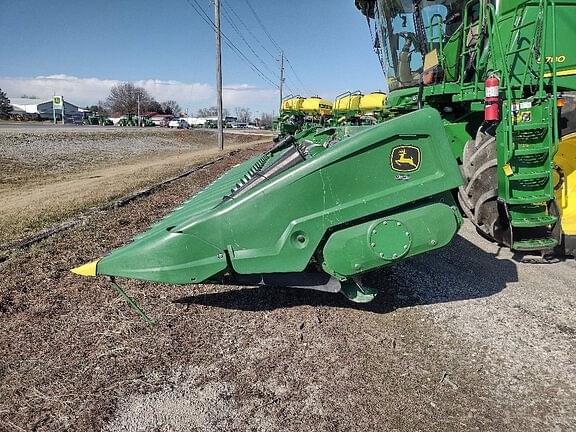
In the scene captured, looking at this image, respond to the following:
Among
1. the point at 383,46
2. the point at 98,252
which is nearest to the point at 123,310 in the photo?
the point at 98,252

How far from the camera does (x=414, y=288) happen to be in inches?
153

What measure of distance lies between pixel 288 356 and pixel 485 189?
2.20 m

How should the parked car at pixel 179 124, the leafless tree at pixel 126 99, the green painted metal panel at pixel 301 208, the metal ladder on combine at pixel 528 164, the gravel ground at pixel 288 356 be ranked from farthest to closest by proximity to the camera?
the leafless tree at pixel 126 99
the parked car at pixel 179 124
the metal ladder on combine at pixel 528 164
the green painted metal panel at pixel 301 208
the gravel ground at pixel 288 356

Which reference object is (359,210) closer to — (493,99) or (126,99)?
(493,99)

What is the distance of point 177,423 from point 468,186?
9.75 feet

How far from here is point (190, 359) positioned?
269cm

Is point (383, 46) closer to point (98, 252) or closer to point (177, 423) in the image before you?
point (98, 252)

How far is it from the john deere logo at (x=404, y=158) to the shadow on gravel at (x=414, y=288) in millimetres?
1176

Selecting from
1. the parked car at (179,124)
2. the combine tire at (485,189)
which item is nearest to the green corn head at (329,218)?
the combine tire at (485,189)

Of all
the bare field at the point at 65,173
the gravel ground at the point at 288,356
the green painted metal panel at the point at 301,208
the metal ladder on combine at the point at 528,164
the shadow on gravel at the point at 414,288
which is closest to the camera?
the gravel ground at the point at 288,356

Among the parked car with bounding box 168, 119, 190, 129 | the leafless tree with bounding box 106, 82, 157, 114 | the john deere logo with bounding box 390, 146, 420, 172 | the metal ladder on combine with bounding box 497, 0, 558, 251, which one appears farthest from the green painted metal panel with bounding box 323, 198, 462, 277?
the leafless tree with bounding box 106, 82, 157, 114

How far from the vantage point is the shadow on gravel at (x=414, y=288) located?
3469 mm

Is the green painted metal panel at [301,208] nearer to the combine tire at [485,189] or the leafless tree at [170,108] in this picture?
the combine tire at [485,189]

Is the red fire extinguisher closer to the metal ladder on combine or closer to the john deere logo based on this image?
the metal ladder on combine
